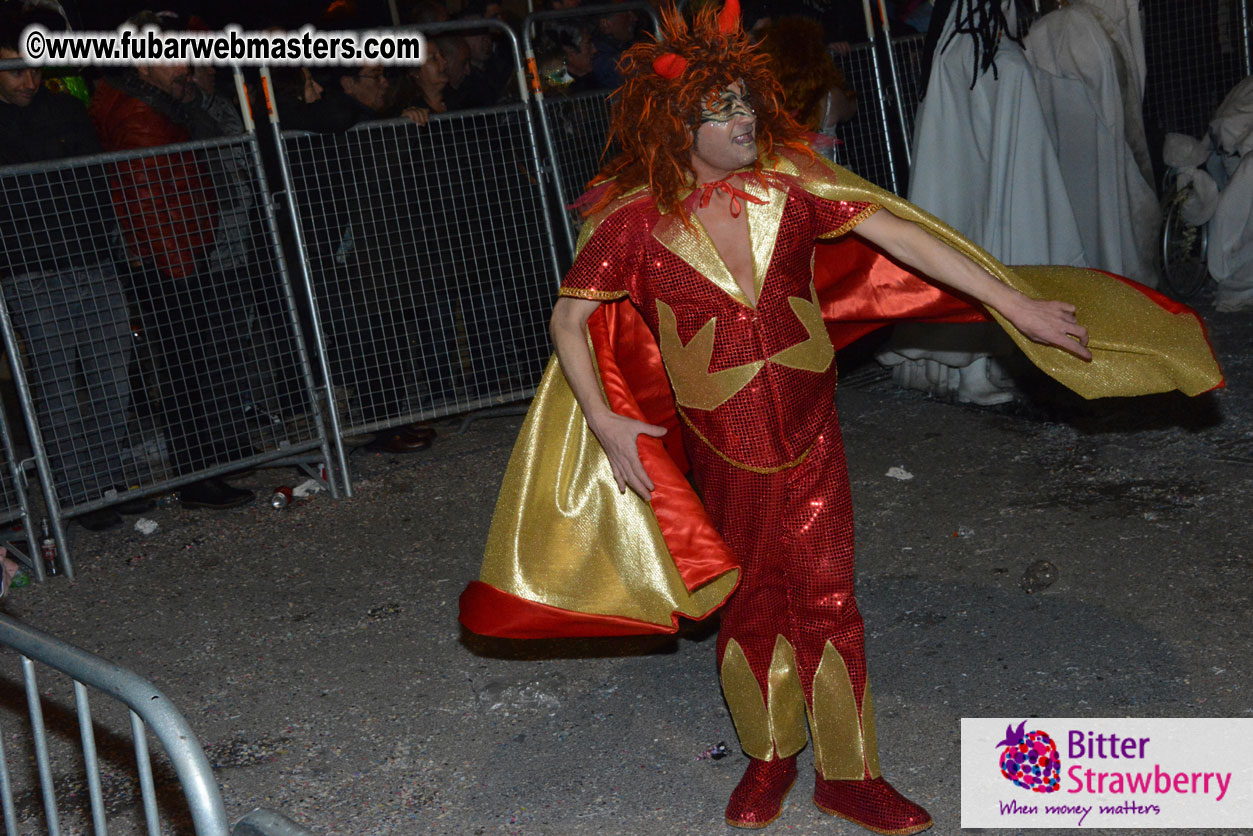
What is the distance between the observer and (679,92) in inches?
108

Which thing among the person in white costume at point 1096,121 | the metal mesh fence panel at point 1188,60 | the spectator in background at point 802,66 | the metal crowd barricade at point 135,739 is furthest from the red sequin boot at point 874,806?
the metal mesh fence panel at point 1188,60

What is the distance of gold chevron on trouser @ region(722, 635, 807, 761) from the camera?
316 cm

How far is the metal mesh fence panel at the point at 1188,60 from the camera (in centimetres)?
813

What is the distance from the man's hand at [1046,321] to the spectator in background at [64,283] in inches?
162

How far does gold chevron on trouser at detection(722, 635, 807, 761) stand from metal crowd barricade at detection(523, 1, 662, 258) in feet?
12.5

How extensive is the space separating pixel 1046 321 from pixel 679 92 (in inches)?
41.1

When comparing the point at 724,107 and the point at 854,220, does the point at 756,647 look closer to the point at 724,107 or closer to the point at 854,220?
the point at 854,220

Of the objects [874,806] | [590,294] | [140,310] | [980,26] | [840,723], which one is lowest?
[874,806]

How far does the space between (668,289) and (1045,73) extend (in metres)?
4.20

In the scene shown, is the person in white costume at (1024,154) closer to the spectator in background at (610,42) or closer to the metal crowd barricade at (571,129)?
the metal crowd barricade at (571,129)

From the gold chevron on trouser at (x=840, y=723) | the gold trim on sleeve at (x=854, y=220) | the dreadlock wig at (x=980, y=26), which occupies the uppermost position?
the dreadlock wig at (x=980, y=26)

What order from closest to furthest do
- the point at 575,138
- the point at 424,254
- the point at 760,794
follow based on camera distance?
the point at 760,794 < the point at 424,254 < the point at 575,138

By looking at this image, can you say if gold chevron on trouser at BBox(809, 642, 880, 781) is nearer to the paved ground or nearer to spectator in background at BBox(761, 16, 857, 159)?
the paved ground

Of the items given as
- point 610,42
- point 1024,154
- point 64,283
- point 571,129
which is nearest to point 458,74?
point 571,129
